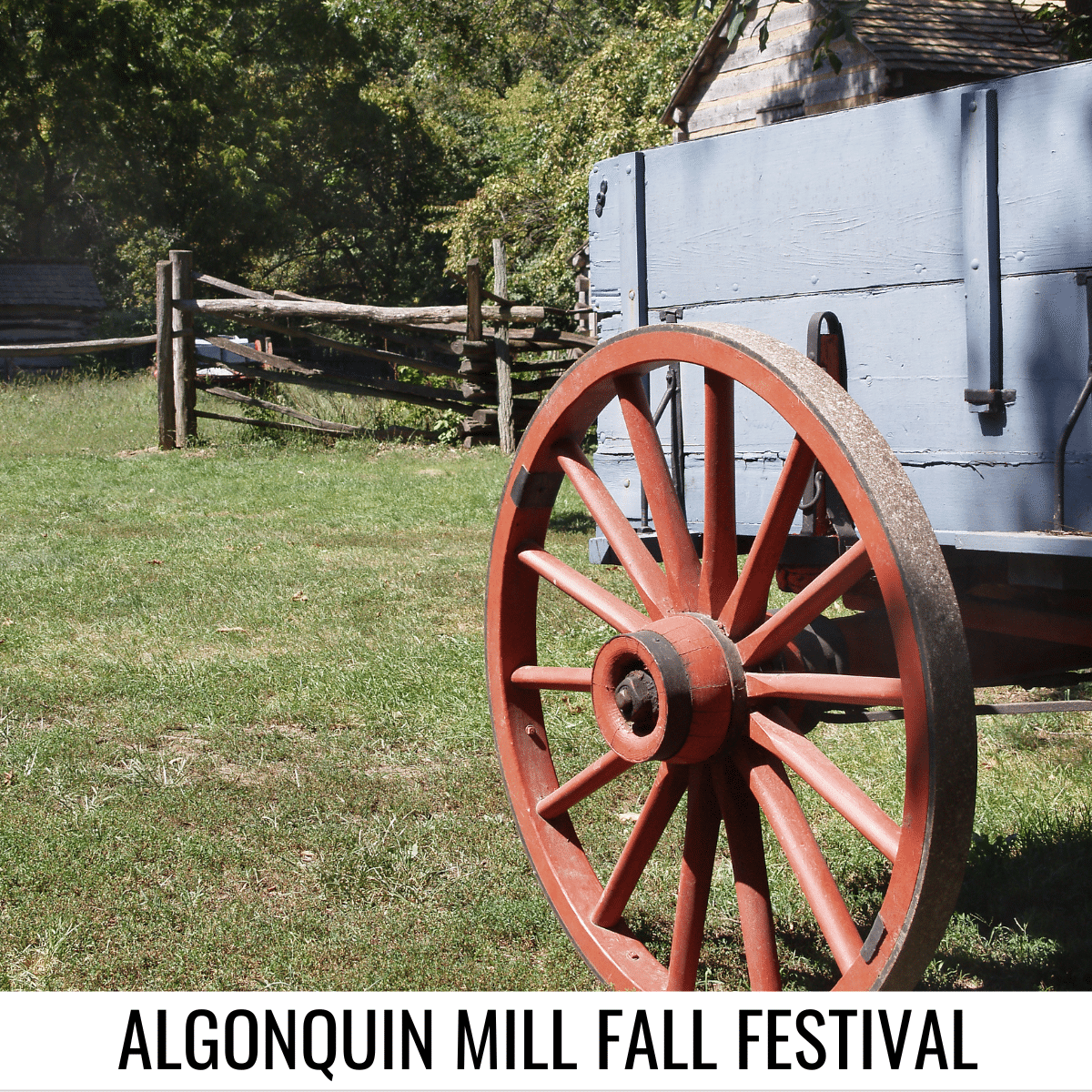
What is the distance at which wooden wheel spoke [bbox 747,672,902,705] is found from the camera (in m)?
1.74

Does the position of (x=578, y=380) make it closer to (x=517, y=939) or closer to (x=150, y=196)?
(x=517, y=939)

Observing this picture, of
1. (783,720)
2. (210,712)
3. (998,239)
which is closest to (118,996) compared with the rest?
(783,720)

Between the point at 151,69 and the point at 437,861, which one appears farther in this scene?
the point at 151,69

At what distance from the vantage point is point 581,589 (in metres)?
2.47

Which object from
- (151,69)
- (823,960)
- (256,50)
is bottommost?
(823,960)

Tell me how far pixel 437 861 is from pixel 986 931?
1.49 m

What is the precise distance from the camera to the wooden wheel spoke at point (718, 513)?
6.95ft

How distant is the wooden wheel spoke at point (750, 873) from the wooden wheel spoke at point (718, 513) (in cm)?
32

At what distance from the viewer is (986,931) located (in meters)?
3.03

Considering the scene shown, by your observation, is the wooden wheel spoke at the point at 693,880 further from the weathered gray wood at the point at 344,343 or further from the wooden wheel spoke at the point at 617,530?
the weathered gray wood at the point at 344,343

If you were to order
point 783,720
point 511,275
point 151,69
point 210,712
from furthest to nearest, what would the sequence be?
point 151,69, point 511,275, point 210,712, point 783,720

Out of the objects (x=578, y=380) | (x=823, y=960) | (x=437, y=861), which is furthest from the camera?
(x=437, y=861)

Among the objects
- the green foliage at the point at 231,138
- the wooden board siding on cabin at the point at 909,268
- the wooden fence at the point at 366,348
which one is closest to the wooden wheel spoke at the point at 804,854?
the wooden board siding on cabin at the point at 909,268

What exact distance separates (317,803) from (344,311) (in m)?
9.91
